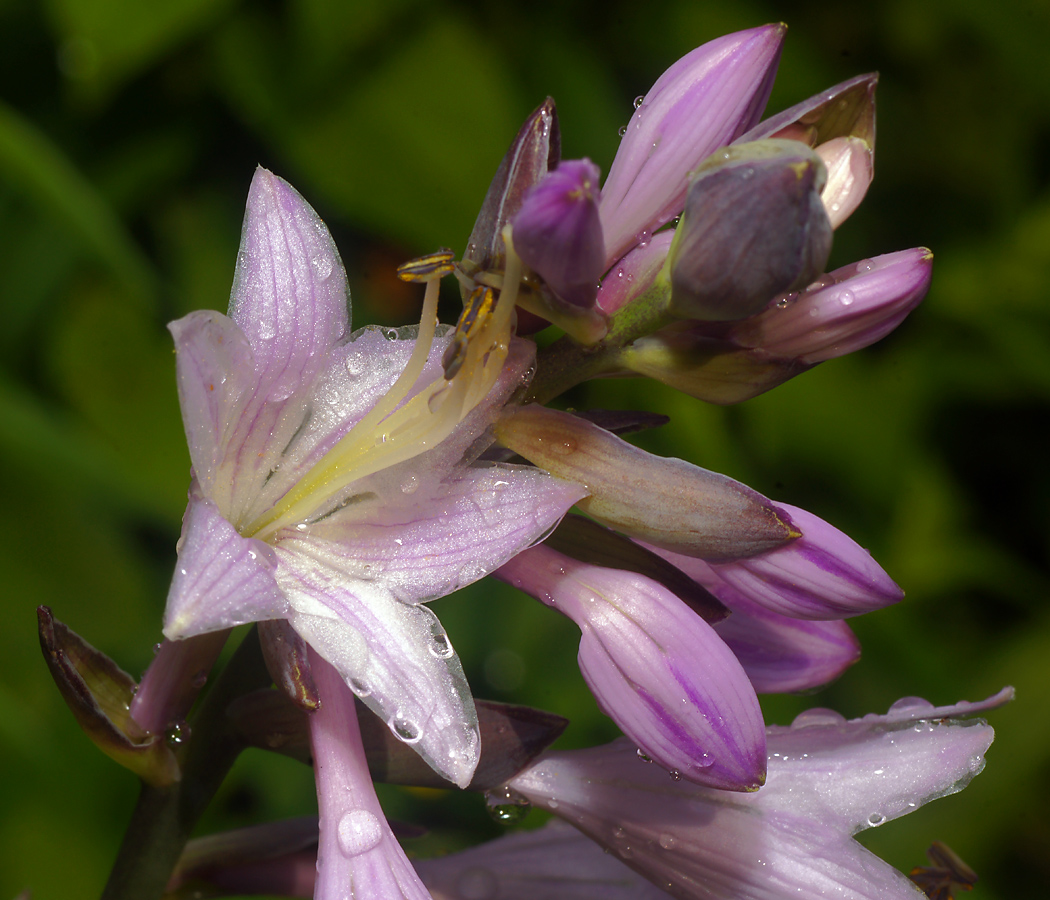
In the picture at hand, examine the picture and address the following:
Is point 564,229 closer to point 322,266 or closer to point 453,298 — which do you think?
point 322,266

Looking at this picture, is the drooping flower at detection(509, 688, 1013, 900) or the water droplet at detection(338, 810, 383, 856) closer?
the water droplet at detection(338, 810, 383, 856)

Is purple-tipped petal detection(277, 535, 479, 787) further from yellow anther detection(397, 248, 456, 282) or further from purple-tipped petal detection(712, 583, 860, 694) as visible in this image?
purple-tipped petal detection(712, 583, 860, 694)

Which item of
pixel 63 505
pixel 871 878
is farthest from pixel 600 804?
pixel 63 505

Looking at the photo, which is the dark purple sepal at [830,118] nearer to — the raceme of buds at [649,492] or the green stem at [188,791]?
the raceme of buds at [649,492]

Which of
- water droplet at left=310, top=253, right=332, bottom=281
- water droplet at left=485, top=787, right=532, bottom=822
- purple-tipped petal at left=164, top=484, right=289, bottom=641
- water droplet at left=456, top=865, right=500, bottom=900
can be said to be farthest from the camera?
water droplet at left=456, top=865, right=500, bottom=900

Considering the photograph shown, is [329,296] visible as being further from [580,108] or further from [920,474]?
[920,474]

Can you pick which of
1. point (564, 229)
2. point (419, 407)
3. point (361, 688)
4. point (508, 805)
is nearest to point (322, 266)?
point (419, 407)

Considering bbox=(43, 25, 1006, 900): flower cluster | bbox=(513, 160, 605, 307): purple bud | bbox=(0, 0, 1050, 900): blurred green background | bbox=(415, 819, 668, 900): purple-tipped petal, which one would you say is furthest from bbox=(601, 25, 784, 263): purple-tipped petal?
bbox=(0, 0, 1050, 900): blurred green background
